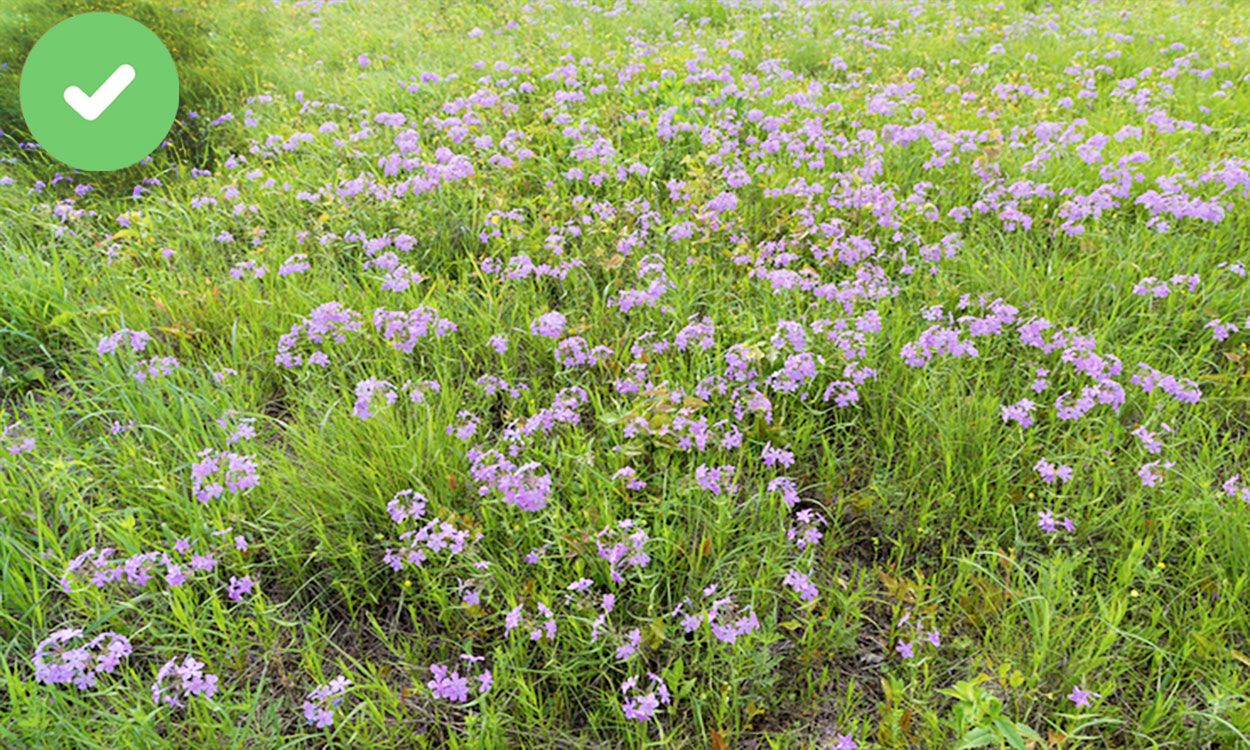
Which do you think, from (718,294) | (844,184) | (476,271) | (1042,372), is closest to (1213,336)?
(1042,372)

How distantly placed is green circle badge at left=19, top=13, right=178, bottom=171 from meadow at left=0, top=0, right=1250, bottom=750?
233 mm

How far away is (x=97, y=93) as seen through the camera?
4719 mm

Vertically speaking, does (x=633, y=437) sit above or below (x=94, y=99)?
below

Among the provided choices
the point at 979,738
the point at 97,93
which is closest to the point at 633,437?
the point at 979,738

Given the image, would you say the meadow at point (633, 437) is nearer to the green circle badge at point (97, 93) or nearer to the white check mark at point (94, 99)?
the green circle badge at point (97, 93)

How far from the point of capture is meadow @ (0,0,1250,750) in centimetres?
226

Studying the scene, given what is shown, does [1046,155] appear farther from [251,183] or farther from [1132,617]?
[251,183]

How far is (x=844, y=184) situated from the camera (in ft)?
14.3

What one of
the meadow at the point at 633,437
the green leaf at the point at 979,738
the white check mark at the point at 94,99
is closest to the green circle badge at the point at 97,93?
the white check mark at the point at 94,99

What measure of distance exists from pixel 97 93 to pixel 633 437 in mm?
4599

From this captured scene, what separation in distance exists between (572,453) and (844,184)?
266 centimetres

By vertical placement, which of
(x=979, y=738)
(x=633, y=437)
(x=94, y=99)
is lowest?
(x=979, y=738)

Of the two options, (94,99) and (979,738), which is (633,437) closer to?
(979,738)

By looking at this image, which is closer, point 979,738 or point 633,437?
point 979,738
